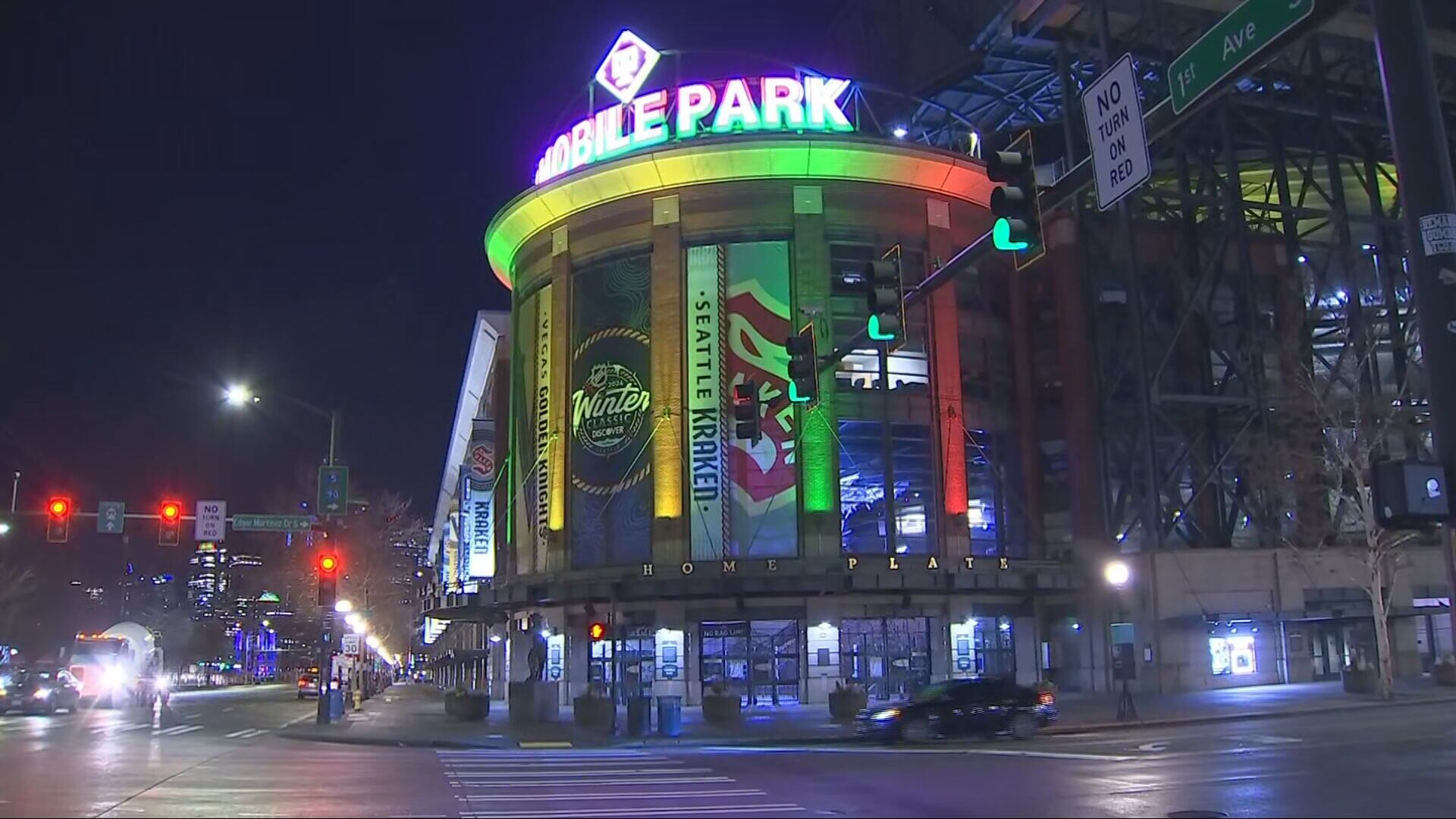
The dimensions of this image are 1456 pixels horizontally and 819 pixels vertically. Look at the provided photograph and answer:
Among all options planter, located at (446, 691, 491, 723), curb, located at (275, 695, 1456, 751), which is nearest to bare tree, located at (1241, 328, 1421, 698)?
curb, located at (275, 695, 1456, 751)

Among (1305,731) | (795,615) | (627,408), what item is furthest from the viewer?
(627,408)

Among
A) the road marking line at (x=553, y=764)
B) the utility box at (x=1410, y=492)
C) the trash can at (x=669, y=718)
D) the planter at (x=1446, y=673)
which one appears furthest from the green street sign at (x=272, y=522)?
→ the planter at (x=1446, y=673)

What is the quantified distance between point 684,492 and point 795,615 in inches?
243

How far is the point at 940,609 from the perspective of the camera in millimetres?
42375

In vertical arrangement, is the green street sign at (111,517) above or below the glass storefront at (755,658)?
above

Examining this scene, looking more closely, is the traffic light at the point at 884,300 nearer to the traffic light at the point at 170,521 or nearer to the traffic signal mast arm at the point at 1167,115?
the traffic signal mast arm at the point at 1167,115

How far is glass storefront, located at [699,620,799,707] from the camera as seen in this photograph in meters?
41.4

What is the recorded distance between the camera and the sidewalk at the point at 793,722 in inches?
1142

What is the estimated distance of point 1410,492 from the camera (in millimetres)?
8781

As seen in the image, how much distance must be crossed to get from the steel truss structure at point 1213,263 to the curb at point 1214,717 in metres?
11.8

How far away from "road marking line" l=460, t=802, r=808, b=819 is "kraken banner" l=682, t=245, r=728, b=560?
88.4 ft

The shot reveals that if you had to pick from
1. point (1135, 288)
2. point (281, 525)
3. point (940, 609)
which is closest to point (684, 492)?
point (940, 609)

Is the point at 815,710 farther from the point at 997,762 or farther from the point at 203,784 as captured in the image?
the point at 203,784

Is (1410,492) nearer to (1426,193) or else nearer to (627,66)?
(1426,193)
